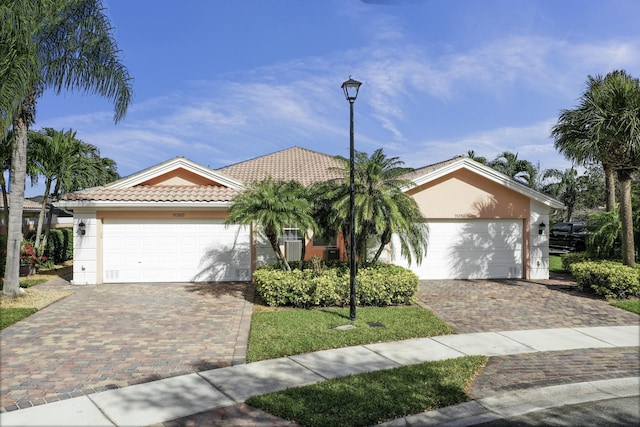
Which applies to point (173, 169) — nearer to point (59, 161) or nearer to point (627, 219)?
point (59, 161)

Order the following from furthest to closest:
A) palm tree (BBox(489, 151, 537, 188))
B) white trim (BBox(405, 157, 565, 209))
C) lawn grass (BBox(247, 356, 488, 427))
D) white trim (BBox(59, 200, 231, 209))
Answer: palm tree (BBox(489, 151, 537, 188)), white trim (BBox(405, 157, 565, 209)), white trim (BBox(59, 200, 231, 209)), lawn grass (BBox(247, 356, 488, 427))

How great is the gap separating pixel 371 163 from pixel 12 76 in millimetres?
8723

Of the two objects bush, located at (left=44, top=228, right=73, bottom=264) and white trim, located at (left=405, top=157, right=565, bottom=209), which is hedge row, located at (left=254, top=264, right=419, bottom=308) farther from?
bush, located at (left=44, top=228, right=73, bottom=264)

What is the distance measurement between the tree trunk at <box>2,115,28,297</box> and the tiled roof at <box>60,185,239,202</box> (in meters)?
2.51

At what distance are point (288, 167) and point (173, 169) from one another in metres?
7.24

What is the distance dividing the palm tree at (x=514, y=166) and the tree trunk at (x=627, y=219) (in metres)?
21.7

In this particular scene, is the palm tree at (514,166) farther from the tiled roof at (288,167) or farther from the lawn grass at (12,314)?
the lawn grass at (12,314)

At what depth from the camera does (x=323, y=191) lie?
40.6 feet

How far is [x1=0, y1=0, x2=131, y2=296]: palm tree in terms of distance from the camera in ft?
32.7

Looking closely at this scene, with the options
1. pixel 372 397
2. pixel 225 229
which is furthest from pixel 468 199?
pixel 372 397

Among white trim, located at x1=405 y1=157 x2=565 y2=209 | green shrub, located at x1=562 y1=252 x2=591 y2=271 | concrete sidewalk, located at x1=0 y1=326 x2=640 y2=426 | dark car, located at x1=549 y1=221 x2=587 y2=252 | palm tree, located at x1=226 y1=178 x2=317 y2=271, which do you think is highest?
white trim, located at x1=405 y1=157 x2=565 y2=209

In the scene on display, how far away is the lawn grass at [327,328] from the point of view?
25.9ft

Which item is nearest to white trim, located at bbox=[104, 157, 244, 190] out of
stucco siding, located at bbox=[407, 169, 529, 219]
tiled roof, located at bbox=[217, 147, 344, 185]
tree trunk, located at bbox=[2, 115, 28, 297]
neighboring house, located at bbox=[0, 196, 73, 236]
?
tiled roof, located at bbox=[217, 147, 344, 185]

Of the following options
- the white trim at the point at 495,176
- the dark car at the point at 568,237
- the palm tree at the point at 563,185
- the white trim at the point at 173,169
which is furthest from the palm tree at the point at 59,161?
the palm tree at the point at 563,185
